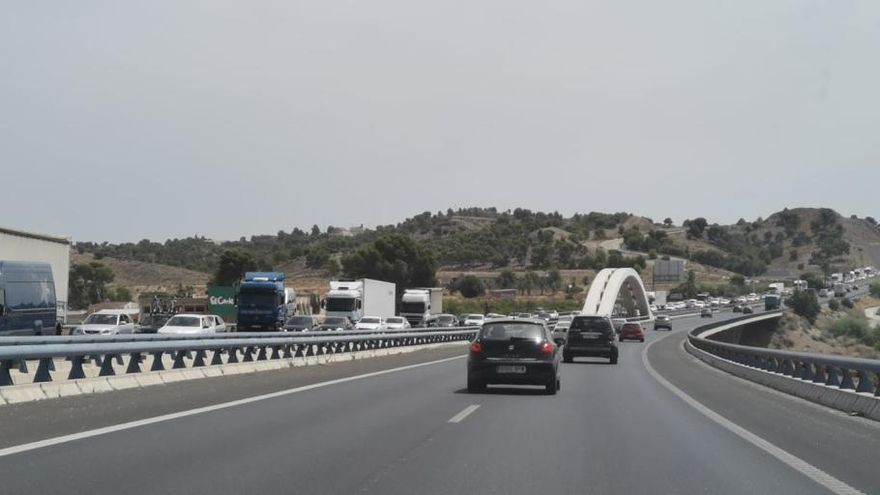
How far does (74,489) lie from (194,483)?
42.4 inches

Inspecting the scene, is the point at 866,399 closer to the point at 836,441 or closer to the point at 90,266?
the point at 836,441

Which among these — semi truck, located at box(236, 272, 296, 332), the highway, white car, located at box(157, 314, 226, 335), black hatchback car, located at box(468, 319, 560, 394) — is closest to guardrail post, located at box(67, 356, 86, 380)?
the highway

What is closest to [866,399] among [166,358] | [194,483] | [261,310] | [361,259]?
[194,483]

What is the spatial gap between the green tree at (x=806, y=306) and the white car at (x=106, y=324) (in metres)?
112

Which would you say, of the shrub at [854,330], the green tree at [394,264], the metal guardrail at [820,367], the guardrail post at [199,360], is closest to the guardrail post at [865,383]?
the metal guardrail at [820,367]

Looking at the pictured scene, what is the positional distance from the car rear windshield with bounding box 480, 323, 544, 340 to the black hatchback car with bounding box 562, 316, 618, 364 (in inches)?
624

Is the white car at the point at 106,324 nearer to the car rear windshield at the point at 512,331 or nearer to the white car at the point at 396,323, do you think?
the white car at the point at 396,323

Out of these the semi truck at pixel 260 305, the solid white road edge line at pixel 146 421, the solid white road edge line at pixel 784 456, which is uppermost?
the semi truck at pixel 260 305

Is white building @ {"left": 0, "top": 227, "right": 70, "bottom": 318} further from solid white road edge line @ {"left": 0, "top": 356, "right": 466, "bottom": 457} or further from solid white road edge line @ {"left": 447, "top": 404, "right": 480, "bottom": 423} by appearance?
solid white road edge line @ {"left": 447, "top": 404, "right": 480, "bottom": 423}

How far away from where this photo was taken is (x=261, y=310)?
53.2m

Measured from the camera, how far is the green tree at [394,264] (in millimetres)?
103938

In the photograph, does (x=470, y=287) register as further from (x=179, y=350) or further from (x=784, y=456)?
(x=784, y=456)

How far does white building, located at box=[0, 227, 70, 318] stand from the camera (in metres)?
31.5

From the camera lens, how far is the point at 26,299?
29.2 meters
